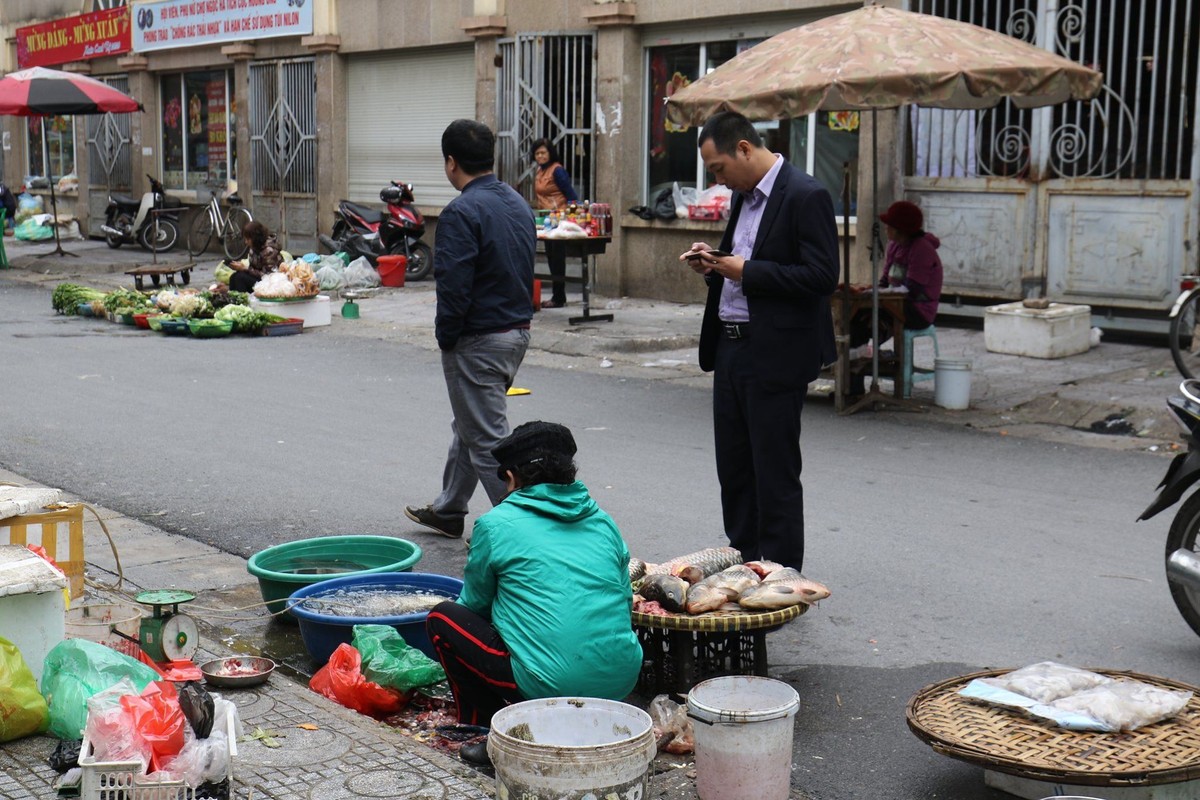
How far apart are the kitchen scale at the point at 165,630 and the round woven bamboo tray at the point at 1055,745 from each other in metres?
2.50

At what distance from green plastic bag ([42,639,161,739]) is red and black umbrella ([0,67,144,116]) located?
18.0m

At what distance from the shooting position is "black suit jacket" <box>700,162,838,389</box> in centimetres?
528

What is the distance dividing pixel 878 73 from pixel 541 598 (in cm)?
586

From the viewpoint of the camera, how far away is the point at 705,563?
5102 millimetres

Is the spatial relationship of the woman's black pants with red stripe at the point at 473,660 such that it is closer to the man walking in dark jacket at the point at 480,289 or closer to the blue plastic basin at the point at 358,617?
the blue plastic basin at the point at 358,617

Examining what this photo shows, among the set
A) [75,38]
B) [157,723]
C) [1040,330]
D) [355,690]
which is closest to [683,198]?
[1040,330]

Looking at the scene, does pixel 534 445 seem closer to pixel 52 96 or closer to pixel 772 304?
pixel 772 304

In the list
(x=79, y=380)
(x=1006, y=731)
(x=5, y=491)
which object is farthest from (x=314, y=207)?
(x=1006, y=731)

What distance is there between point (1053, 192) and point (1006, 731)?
9716 millimetres

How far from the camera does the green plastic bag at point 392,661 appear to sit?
186 inches

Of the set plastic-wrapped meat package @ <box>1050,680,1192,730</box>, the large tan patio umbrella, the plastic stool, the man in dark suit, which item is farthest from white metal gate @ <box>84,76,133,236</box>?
plastic-wrapped meat package @ <box>1050,680,1192,730</box>

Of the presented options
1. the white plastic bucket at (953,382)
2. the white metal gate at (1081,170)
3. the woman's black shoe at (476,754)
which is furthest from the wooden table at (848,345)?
the woman's black shoe at (476,754)

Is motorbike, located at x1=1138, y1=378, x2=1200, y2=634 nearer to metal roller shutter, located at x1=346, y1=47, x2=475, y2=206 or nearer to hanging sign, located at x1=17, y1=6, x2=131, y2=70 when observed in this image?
metal roller shutter, located at x1=346, y1=47, x2=475, y2=206

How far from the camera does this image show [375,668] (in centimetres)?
473
